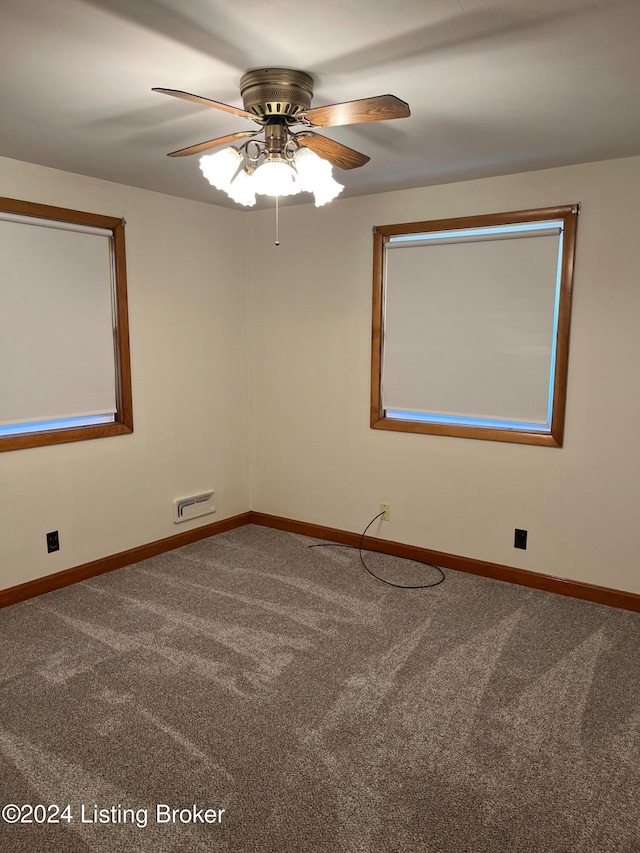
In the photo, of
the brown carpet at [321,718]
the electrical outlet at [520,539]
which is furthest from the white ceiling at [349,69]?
the brown carpet at [321,718]

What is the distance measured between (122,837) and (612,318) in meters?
3.13

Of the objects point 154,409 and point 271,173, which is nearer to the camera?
point 271,173

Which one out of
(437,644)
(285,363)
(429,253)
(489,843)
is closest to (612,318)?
(429,253)

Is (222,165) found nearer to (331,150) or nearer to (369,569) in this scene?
(331,150)

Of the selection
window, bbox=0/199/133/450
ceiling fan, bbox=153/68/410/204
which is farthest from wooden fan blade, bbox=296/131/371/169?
window, bbox=0/199/133/450

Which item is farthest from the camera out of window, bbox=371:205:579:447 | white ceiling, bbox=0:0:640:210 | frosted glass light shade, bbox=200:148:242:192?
window, bbox=371:205:579:447

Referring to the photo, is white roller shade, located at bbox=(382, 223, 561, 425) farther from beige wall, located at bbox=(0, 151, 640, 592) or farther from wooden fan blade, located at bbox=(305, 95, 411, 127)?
wooden fan blade, located at bbox=(305, 95, 411, 127)

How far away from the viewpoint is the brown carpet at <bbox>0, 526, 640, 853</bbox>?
6.07 feet

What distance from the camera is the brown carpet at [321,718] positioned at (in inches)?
72.9

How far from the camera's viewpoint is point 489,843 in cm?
179

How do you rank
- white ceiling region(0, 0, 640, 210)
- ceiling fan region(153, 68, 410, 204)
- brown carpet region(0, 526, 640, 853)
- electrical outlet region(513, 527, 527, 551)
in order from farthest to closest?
1. electrical outlet region(513, 527, 527, 551)
2. ceiling fan region(153, 68, 410, 204)
3. brown carpet region(0, 526, 640, 853)
4. white ceiling region(0, 0, 640, 210)

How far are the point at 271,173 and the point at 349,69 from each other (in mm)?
427

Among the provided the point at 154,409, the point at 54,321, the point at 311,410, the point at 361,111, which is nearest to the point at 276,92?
the point at 361,111

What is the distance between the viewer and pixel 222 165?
2133 mm
